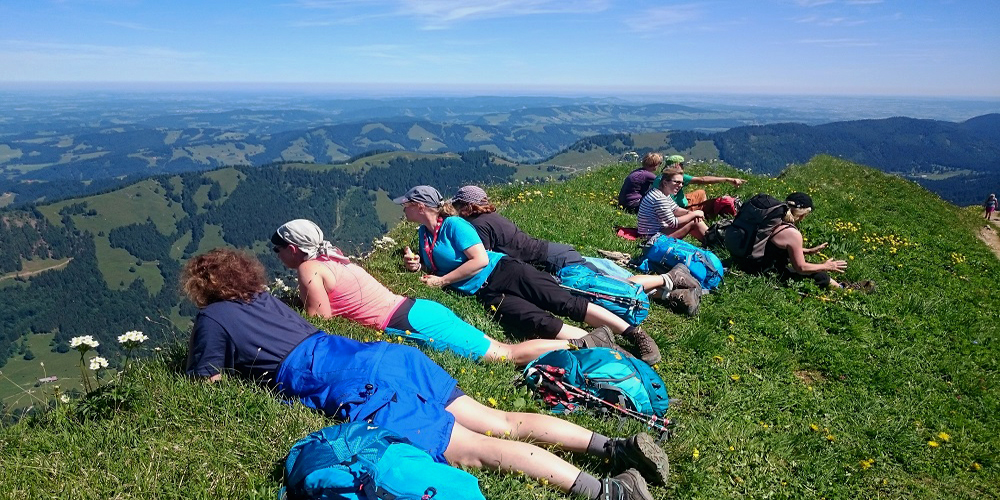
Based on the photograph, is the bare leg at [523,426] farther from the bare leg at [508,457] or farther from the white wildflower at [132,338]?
the white wildflower at [132,338]

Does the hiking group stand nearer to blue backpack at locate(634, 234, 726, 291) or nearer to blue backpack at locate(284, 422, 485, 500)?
blue backpack at locate(634, 234, 726, 291)

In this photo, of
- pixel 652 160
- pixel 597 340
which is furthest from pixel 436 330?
pixel 652 160

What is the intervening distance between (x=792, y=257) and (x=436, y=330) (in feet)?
22.5

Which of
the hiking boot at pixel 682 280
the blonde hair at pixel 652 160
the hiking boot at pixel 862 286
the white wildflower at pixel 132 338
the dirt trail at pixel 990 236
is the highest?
the blonde hair at pixel 652 160

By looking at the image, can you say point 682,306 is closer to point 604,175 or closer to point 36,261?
point 604,175

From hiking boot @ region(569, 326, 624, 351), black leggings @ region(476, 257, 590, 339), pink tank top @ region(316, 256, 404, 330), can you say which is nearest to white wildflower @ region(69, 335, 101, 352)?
pink tank top @ region(316, 256, 404, 330)

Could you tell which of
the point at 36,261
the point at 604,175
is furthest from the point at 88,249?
the point at 604,175

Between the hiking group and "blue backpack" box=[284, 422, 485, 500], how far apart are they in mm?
227

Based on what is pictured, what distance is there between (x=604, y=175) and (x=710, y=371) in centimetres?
1310

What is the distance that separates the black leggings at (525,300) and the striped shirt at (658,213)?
431cm

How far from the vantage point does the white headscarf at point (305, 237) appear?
5.48 metres

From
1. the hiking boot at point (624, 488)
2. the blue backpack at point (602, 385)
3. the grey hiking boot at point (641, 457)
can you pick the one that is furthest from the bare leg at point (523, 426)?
→ the blue backpack at point (602, 385)

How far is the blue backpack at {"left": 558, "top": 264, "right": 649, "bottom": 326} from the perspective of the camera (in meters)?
7.34

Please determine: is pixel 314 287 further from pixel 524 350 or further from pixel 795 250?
pixel 795 250
